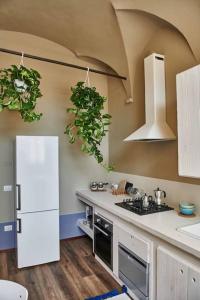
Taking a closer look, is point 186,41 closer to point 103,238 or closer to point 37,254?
point 103,238

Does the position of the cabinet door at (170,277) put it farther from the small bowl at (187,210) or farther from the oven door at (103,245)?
the oven door at (103,245)

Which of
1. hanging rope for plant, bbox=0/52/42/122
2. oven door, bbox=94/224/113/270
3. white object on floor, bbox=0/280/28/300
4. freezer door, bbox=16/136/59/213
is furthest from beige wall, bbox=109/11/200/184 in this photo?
white object on floor, bbox=0/280/28/300

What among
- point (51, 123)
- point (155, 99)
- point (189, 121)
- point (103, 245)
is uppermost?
point (155, 99)

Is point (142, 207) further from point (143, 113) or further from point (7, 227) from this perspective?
point (7, 227)

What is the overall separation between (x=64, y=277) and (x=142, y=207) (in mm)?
1292

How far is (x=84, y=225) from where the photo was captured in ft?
11.5

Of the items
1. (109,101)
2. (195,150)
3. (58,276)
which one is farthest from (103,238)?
(109,101)

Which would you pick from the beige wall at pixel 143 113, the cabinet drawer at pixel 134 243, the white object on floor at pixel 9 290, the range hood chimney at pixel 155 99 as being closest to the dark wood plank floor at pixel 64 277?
the cabinet drawer at pixel 134 243

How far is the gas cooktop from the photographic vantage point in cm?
232

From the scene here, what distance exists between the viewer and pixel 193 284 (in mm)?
1440

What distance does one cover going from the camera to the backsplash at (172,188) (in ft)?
7.50

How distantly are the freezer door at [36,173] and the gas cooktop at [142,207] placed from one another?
975mm

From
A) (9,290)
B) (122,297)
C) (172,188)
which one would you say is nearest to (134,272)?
(122,297)

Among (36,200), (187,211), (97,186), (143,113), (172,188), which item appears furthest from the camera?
(97,186)
